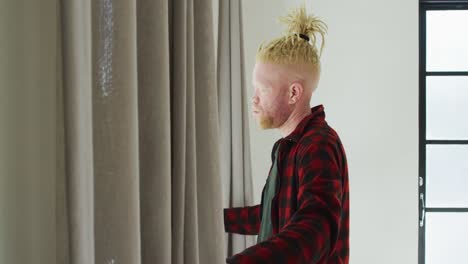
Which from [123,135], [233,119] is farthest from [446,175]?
[123,135]

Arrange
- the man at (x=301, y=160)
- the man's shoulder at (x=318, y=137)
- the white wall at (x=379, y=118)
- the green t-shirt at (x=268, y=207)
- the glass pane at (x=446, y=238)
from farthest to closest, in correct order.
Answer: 1. the glass pane at (x=446, y=238)
2. the white wall at (x=379, y=118)
3. the green t-shirt at (x=268, y=207)
4. the man's shoulder at (x=318, y=137)
5. the man at (x=301, y=160)

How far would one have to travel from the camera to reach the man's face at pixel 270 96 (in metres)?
1.19

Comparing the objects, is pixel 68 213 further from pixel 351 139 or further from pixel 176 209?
pixel 351 139

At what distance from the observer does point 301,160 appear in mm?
1032

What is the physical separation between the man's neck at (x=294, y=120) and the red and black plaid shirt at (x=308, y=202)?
0.07 feet

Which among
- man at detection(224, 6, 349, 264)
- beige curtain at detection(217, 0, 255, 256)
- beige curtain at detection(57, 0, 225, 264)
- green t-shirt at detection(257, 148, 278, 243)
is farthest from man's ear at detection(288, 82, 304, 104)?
beige curtain at detection(217, 0, 255, 256)

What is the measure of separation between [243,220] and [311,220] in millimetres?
567

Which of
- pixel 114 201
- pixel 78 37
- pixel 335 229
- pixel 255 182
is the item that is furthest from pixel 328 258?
pixel 255 182

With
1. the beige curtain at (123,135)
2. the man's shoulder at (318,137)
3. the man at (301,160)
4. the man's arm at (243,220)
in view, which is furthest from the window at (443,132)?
the beige curtain at (123,135)

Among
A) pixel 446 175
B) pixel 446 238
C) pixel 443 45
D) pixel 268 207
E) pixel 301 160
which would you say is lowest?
pixel 446 238

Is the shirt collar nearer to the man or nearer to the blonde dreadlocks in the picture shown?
the man

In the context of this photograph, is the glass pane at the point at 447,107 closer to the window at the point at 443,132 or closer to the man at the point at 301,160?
the window at the point at 443,132

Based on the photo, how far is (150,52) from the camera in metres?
0.90

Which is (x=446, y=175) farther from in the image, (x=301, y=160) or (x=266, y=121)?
(x=301, y=160)
